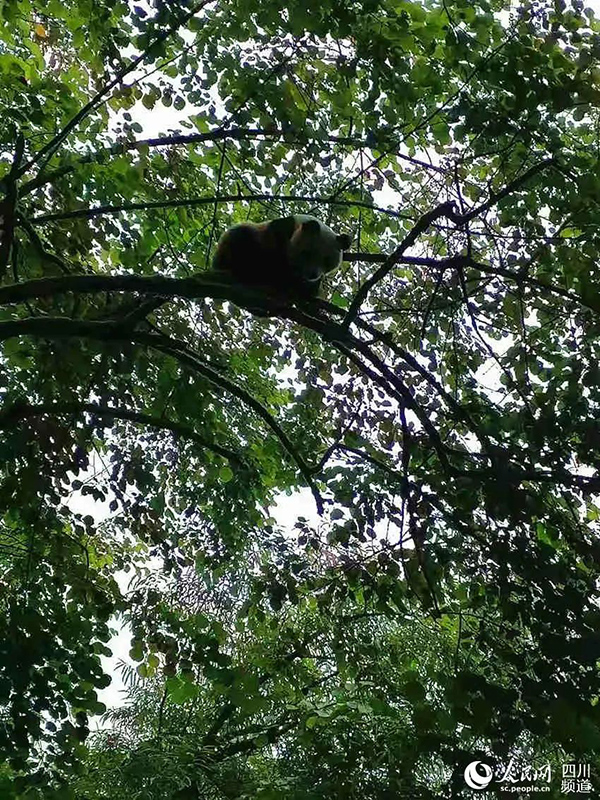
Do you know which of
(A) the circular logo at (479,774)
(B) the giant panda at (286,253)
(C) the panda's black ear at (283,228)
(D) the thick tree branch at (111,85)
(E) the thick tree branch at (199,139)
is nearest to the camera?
(A) the circular logo at (479,774)

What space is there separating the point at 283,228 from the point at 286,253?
214 millimetres

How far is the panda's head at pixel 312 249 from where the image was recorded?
487cm

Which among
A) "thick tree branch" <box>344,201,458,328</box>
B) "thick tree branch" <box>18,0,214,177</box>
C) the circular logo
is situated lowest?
the circular logo

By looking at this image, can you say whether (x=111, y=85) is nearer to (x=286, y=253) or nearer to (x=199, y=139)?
(x=199, y=139)

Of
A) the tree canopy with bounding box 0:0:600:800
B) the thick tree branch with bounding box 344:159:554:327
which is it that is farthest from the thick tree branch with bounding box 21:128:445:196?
the thick tree branch with bounding box 344:159:554:327

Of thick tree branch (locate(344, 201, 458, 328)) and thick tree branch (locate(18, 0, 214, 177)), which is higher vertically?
thick tree branch (locate(18, 0, 214, 177))

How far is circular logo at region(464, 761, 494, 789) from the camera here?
2.24 m

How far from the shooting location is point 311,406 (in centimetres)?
537

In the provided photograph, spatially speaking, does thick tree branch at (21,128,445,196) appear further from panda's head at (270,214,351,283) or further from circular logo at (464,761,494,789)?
circular logo at (464,761,494,789)

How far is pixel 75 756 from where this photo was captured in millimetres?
3314

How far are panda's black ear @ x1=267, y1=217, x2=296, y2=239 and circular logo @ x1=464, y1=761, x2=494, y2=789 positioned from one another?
3.32m

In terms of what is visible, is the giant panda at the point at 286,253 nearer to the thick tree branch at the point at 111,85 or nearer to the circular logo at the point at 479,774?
the thick tree branch at the point at 111,85

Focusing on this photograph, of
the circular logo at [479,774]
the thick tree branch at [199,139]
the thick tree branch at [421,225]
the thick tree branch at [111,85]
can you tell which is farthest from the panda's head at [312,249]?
the circular logo at [479,774]

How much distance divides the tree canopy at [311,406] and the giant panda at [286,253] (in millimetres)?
376
